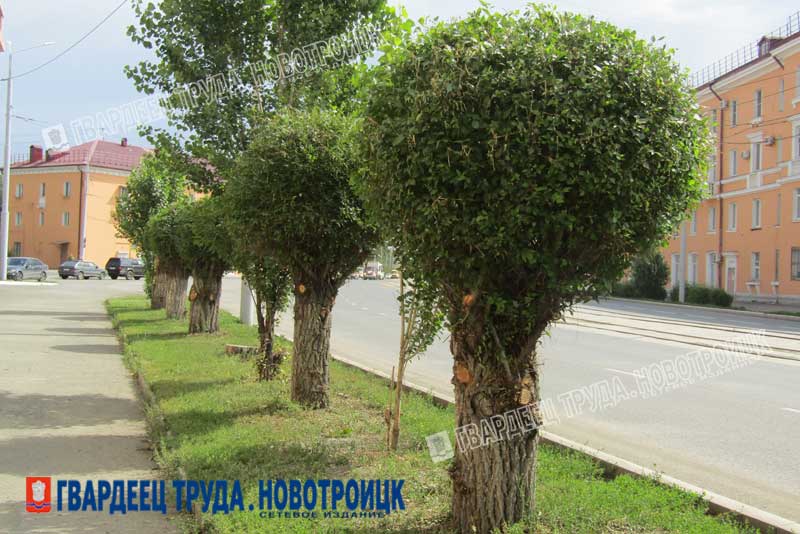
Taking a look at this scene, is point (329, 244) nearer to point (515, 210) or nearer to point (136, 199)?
point (515, 210)

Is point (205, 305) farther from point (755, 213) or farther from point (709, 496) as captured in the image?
point (755, 213)

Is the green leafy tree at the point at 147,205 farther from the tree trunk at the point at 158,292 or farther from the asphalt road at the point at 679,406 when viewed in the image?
the asphalt road at the point at 679,406

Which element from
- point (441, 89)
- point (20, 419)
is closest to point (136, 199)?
point (20, 419)

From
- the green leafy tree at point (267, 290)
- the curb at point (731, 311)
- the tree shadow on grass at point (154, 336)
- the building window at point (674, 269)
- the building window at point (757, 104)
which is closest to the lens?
the green leafy tree at point (267, 290)

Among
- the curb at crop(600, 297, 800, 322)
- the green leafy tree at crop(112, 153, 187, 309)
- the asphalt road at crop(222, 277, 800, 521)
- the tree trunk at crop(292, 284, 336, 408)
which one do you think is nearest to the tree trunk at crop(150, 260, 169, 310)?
the green leafy tree at crop(112, 153, 187, 309)

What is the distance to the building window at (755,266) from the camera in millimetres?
38781

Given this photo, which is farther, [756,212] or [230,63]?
[756,212]

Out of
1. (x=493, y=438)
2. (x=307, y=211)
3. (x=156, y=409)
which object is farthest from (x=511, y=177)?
(x=156, y=409)

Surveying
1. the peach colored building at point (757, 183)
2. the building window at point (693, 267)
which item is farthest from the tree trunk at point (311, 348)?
the building window at point (693, 267)

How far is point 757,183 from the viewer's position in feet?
127

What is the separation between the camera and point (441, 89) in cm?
414

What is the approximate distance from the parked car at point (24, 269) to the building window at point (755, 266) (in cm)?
4287

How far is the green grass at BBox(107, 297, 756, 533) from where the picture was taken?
471cm

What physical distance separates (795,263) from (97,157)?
58197 millimetres
